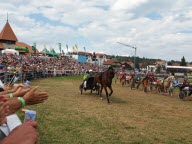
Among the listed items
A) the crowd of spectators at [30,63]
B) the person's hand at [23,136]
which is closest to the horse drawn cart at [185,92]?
the crowd of spectators at [30,63]

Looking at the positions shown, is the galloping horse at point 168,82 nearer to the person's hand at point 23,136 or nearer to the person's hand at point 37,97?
the person's hand at point 37,97

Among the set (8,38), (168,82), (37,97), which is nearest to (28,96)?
(37,97)

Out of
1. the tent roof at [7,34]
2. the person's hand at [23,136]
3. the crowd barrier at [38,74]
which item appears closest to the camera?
the person's hand at [23,136]

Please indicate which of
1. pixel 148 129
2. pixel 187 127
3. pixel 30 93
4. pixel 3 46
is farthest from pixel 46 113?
pixel 3 46

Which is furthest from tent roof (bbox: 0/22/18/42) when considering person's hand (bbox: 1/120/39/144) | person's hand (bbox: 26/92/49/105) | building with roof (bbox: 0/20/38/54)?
person's hand (bbox: 1/120/39/144)

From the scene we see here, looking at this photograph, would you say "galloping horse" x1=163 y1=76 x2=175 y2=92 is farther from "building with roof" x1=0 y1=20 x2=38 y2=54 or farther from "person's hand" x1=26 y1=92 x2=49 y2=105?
"building with roof" x1=0 y1=20 x2=38 y2=54

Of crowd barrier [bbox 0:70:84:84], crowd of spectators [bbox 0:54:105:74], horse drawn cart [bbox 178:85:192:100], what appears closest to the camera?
horse drawn cart [bbox 178:85:192:100]

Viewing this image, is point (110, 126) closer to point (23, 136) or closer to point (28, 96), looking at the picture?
point (28, 96)

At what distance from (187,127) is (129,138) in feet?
9.51

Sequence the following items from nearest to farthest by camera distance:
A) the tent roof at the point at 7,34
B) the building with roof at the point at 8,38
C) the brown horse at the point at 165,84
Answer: the brown horse at the point at 165,84
the building with roof at the point at 8,38
the tent roof at the point at 7,34

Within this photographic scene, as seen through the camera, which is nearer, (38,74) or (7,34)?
(38,74)

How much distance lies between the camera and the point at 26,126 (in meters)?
1.71

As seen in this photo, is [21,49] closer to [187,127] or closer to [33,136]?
[187,127]

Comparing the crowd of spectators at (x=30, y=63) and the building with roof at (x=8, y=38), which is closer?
the crowd of spectators at (x=30, y=63)
